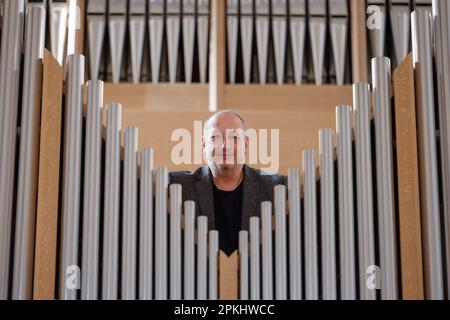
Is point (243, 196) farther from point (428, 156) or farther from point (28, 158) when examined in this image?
point (28, 158)

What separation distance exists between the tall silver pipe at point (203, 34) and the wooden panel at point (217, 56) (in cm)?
6

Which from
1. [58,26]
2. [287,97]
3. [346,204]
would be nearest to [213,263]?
[346,204]

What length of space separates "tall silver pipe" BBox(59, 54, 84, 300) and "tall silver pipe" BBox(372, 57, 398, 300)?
1.39 meters

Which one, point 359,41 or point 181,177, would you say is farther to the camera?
point 359,41

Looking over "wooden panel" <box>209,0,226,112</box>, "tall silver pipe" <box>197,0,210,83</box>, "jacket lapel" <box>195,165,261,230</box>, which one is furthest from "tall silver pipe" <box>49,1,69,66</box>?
"jacket lapel" <box>195,165,261,230</box>

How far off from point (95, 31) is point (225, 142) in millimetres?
3095

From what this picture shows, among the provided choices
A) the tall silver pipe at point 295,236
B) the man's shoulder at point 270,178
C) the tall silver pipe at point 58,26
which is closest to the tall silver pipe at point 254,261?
the tall silver pipe at point 295,236

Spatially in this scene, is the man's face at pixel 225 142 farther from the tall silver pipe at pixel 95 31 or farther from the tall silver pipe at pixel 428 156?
the tall silver pipe at pixel 95 31

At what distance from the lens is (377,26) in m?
7.69

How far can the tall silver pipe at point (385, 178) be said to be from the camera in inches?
173

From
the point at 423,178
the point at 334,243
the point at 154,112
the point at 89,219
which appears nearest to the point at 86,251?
the point at 89,219

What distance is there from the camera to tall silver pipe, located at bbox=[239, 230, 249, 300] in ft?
14.5
